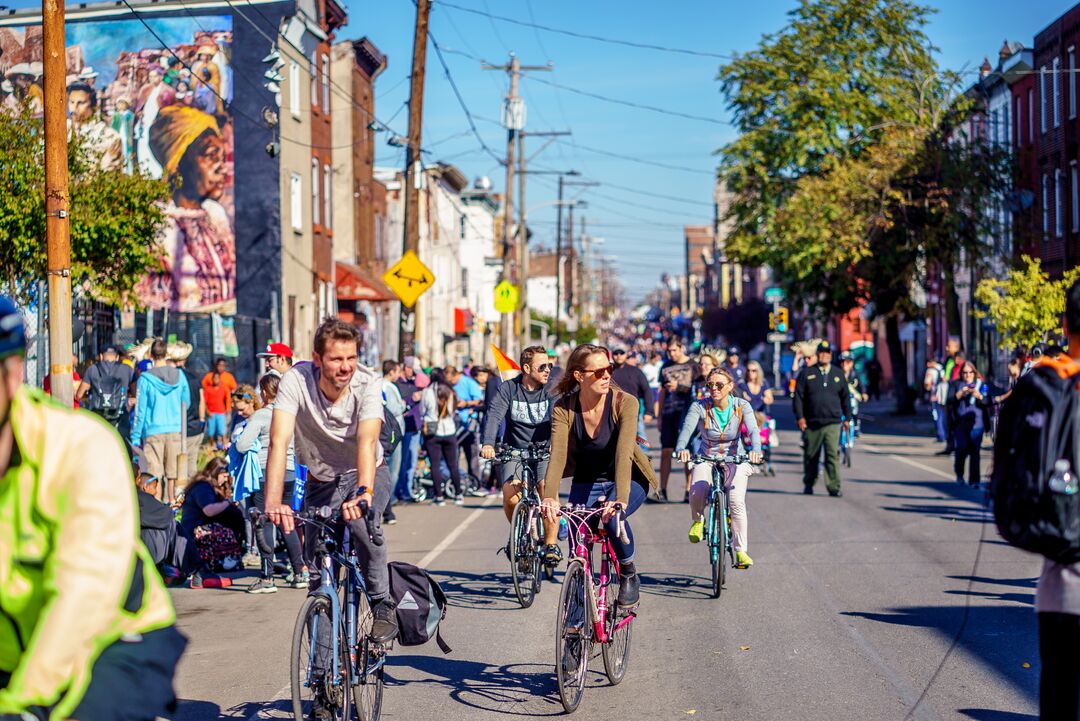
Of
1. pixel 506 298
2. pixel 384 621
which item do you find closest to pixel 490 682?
pixel 384 621

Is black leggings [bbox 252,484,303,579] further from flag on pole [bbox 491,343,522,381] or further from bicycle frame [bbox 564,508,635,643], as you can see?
bicycle frame [bbox 564,508,635,643]

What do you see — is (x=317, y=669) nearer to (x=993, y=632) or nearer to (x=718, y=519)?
(x=993, y=632)

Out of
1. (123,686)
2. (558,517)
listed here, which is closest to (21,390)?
(123,686)

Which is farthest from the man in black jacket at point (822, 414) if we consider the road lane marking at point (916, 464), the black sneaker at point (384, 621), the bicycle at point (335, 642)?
the bicycle at point (335, 642)

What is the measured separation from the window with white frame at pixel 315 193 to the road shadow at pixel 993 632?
92.1ft

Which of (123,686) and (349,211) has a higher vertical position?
(349,211)

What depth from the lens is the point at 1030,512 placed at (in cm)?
430

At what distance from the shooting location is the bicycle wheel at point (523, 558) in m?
10.7

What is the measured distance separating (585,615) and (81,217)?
1419cm

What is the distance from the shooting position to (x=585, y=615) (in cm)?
738

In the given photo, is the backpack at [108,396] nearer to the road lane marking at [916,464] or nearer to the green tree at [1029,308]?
the road lane marking at [916,464]

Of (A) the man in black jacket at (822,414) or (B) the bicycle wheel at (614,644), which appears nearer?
(B) the bicycle wheel at (614,644)

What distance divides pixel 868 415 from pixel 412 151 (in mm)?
22781

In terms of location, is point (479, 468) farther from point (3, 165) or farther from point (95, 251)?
point (3, 165)
